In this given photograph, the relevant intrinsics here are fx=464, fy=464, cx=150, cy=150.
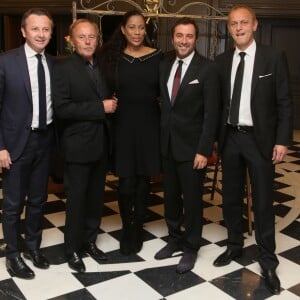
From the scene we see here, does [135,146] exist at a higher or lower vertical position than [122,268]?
higher

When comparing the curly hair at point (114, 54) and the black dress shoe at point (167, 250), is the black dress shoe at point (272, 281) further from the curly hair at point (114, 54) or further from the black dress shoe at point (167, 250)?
the curly hair at point (114, 54)

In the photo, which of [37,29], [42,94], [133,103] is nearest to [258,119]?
[133,103]

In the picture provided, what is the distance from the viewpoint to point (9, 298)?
2.61 metres

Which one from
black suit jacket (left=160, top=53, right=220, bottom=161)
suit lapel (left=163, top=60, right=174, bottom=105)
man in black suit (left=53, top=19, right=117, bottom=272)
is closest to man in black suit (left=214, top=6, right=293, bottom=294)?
black suit jacket (left=160, top=53, right=220, bottom=161)

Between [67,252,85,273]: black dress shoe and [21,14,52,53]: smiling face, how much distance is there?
52.5 inches

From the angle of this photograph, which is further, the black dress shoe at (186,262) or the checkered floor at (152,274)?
the black dress shoe at (186,262)

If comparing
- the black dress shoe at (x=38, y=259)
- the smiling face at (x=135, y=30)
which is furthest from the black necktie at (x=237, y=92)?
the black dress shoe at (x=38, y=259)

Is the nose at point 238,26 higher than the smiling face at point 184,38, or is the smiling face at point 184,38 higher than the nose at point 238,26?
the nose at point 238,26

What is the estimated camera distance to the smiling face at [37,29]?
2.67 meters

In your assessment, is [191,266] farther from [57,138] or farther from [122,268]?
[57,138]

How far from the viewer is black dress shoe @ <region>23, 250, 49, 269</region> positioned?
9.82 feet

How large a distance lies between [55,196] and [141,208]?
164 cm

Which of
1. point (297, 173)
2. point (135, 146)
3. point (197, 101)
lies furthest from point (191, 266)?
point (297, 173)

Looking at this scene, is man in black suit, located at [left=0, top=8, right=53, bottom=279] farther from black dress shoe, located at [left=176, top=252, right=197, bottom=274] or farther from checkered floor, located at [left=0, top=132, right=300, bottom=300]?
black dress shoe, located at [left=176, top=252, right=197, bottom=274]
